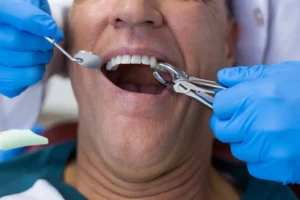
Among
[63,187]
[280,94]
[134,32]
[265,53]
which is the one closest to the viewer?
[280,94]

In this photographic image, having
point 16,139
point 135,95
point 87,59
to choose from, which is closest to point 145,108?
point 135,95

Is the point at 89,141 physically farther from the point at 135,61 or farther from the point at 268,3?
the point at 268,3

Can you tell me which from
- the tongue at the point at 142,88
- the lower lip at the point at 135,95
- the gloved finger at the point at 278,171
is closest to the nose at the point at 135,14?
the lower lip at the point at 135,95

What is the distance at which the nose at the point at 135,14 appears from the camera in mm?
898

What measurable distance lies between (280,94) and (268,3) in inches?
16.9

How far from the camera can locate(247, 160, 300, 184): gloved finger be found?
0.83 metres

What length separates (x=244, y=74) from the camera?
88 cm

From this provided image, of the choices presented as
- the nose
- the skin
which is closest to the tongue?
the skin

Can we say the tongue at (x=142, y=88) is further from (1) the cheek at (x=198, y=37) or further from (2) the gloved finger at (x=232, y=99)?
(2) the gloved finger at (x=232, y=99)

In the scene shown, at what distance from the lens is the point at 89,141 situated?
112 cm

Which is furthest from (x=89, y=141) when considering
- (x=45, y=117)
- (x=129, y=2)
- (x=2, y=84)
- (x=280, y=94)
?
(x=45, y=117)

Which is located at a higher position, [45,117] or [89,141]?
[89,141]

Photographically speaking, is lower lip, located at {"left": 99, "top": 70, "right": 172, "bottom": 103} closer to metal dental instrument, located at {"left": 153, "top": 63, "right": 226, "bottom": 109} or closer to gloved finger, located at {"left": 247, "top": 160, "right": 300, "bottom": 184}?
metal dental instrument, located at {"left": 153, "top": 63, "right": 226, "bottom": 109}

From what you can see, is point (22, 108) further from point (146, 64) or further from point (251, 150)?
point (251, 150)
